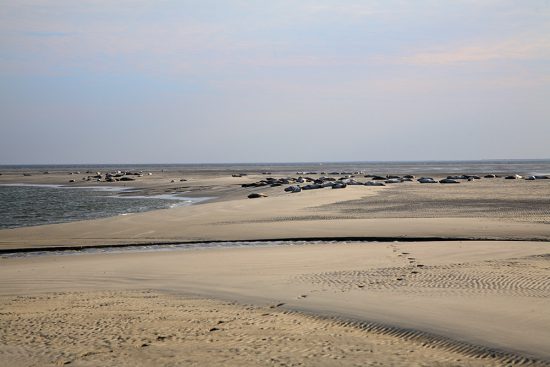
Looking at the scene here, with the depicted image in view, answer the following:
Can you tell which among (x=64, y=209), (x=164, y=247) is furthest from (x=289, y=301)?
(x=64, y=209)

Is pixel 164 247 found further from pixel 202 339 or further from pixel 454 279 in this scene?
pixel 202 339

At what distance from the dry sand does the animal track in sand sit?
0.04 m

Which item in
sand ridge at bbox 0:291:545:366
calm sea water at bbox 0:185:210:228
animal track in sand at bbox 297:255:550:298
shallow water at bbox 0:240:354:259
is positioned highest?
animal track in sand at bbox 297:255:550:298

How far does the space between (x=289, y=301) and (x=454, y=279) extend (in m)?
4.09

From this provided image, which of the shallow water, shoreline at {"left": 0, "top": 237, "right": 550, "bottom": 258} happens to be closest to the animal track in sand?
shoreline at {"left": 0, "top": 237, "right": 550, "bottom": 258}

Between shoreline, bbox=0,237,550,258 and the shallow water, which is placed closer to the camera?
the shallow water

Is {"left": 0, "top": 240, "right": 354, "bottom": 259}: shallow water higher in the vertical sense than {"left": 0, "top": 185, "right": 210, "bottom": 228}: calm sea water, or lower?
higher

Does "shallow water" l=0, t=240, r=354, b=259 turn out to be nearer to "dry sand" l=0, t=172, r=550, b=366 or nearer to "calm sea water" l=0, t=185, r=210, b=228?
"dry sand" l=0, t=172, r=550, b=366

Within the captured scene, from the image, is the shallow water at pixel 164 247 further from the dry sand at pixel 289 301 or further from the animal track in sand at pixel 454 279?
the animal track in sand at pixel 454 279

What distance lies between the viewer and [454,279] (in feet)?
44.6

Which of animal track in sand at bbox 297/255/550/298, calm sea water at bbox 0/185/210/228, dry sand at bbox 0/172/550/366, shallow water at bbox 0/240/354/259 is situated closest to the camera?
dry sand at bbox 0/172/550/366

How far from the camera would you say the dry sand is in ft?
28.7

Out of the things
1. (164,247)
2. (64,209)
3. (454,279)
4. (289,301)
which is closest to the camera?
(289,301)

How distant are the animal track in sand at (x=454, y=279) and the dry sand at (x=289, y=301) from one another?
4 centimetres
